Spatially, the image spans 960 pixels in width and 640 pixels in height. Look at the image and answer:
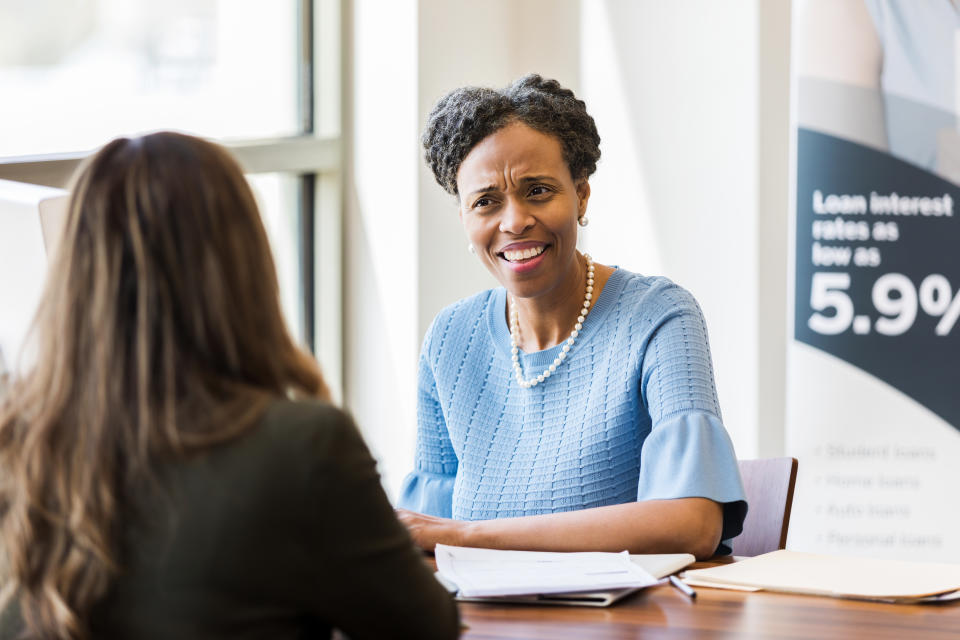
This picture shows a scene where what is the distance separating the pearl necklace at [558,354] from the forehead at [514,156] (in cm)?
23

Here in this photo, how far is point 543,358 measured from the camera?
7.15 feet

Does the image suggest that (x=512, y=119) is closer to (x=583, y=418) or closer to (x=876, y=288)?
(x=583, y=418)

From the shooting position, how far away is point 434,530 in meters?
1.76

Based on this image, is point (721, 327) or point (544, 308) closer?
point (544, 308)

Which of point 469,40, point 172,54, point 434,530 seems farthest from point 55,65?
point 434,530

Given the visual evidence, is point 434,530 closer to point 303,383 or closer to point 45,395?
point 303,383

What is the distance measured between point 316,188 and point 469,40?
0.68 meters

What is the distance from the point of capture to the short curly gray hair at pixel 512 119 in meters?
2.18

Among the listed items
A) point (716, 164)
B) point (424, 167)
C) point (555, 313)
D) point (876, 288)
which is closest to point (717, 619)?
point (555, 313)

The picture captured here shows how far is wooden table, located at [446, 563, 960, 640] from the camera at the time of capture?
134 centimetres

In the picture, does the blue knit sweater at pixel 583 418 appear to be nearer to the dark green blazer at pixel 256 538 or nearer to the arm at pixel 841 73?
the dark green blazer at pixel 256 538

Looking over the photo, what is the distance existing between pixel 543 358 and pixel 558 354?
32 mm

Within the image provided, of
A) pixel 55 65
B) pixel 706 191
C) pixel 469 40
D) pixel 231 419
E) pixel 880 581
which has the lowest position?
pixel 880 581

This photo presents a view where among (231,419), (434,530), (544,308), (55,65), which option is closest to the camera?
(231,419)
